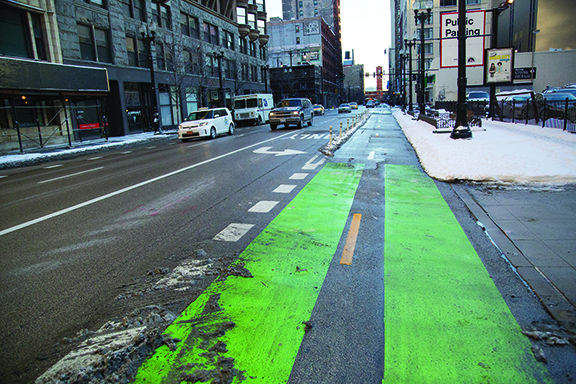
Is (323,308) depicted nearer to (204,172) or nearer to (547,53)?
(204,172)

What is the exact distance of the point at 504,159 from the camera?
1028 centimetres

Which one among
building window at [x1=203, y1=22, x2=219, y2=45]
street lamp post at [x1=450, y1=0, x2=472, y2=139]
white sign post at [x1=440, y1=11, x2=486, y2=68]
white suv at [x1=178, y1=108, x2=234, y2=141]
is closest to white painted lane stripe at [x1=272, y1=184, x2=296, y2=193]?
street lamp post at [x1=450, y1=0, x2=472, y2=139]

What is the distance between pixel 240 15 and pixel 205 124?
39.2 metres

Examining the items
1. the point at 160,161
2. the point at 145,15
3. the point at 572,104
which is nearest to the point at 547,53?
the point at 572,104

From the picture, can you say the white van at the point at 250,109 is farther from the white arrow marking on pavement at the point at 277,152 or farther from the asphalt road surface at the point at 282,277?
the asphalt road surface at the point at 282,277

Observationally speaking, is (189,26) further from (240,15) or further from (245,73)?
(240,15)

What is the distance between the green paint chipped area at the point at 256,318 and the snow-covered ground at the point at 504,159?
17.3 feet

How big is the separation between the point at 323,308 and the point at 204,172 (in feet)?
26.8

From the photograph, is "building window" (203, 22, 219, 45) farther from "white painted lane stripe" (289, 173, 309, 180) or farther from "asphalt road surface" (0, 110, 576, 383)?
"asphalt road surface" (0, 110, 576, 383)

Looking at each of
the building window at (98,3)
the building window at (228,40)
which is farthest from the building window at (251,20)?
the building window at (98,3)

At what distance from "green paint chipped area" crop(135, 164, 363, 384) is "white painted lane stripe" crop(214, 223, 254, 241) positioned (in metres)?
0.29

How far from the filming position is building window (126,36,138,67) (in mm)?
31891

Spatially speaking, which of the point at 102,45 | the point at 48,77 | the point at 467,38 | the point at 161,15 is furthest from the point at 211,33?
the point at 467,38

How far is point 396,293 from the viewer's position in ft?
12.2
